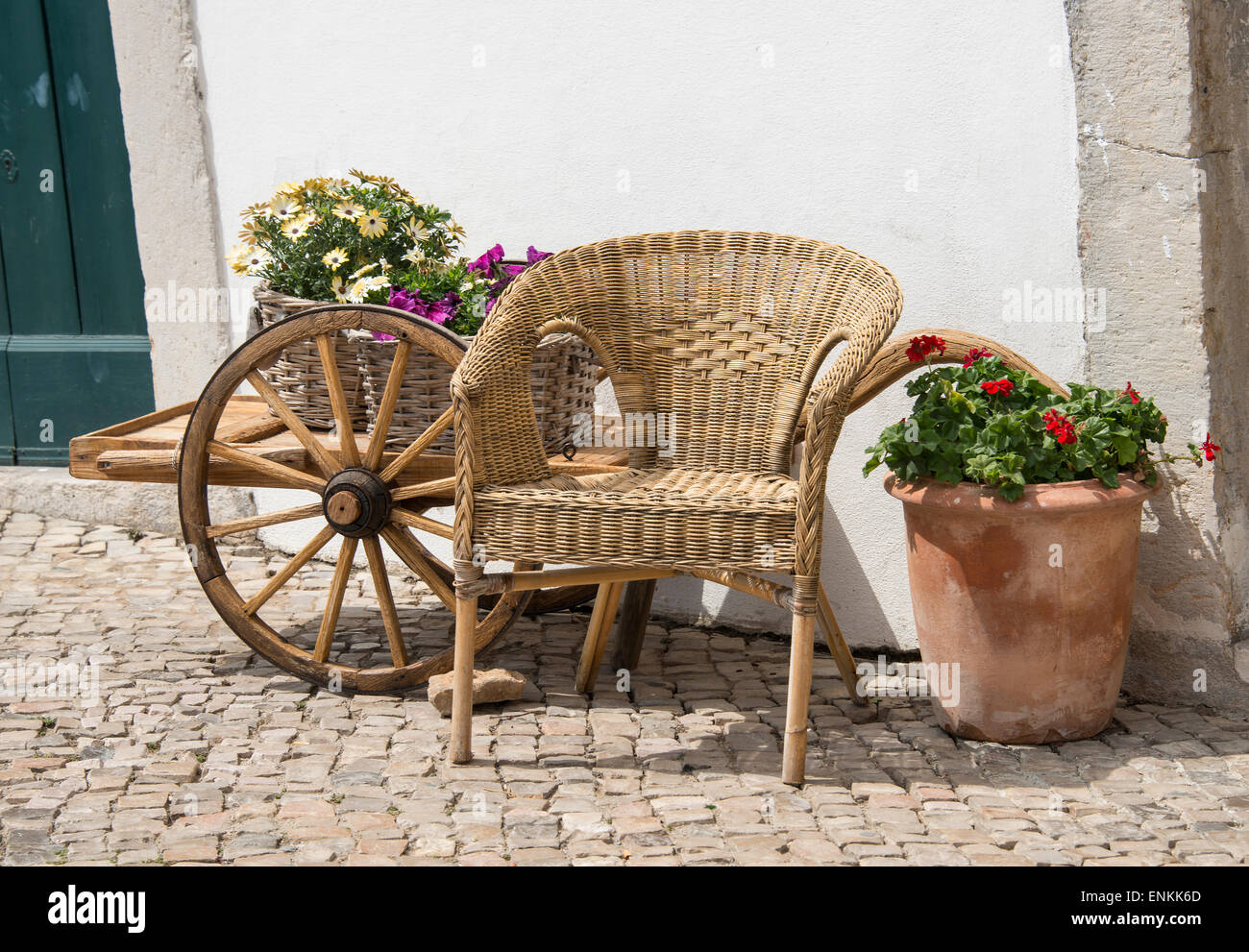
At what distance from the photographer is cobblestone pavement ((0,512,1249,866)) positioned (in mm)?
2750

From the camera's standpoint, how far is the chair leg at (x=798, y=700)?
2996 millimetres

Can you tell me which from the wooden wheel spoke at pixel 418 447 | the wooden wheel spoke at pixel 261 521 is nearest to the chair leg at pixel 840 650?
the wooden wheel spoke at pixel 418 447

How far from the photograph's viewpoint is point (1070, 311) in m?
3.56

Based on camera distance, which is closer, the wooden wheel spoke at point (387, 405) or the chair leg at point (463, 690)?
the chair leg at point (463, 690)

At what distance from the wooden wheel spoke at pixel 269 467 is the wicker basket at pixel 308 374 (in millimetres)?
192

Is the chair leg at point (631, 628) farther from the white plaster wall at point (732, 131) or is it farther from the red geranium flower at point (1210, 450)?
the red geranium flower at point (1210, 450)

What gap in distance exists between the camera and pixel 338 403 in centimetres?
352

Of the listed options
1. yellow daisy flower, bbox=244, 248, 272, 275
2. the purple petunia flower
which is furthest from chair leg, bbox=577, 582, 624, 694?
yellow daisy flower, bbox=244, 248, 272, 275

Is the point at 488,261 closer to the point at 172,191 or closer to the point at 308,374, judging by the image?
the point at 308,374

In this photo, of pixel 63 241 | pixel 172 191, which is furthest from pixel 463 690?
pixel 63 241

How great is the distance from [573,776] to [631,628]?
0.78 m

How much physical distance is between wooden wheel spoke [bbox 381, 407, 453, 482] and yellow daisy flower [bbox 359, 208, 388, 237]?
0.57 metres
